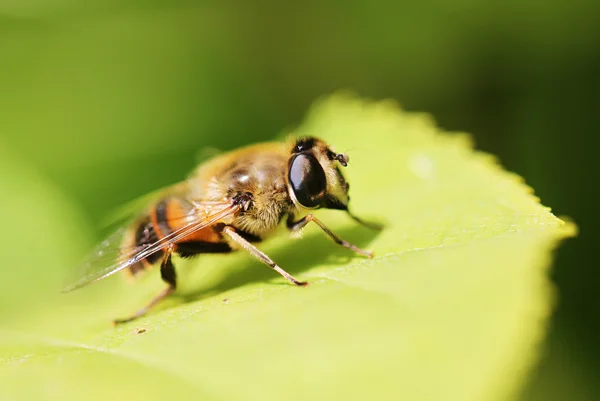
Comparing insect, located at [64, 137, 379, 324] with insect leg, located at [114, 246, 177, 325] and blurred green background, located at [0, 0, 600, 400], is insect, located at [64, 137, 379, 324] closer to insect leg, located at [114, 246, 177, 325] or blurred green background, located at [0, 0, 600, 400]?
insect leg, located at [114, 246, 177, 325]

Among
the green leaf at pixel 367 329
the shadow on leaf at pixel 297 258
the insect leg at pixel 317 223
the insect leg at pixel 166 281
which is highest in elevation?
the green leaf at pixel 367 329

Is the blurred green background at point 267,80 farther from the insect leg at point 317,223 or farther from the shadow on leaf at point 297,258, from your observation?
the insect leg at point 317,223

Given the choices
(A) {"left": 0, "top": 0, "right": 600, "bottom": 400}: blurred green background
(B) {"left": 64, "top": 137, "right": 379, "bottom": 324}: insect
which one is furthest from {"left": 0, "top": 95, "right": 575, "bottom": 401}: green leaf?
(A) {"left": 0, "top": 0, "right": 600, "bottom": 400}: blurred green background

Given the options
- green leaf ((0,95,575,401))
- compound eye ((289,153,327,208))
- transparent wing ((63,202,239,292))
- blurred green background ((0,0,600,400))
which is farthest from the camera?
blurred green background ((0,0,600,400))

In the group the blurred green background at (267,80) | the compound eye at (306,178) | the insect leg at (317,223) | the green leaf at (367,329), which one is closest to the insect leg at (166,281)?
the green leaf at (367,329)

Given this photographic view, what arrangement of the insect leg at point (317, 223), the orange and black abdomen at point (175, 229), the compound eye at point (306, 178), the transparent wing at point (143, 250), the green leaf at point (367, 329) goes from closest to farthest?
the green leaf at point (367, 329)
the insect leg at point (317, 223)
the compound eye at point (306, 178)
the transparent wing at point (143, 250)
the orange and black abdomen at point (175, 229)

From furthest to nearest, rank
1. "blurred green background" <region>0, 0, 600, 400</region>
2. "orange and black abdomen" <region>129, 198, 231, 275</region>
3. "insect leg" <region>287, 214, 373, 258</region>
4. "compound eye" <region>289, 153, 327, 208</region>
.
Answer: "blurred green background" <region>0, 0, 600, 400</region>
"orange and black abdomen" <region>129, 198, 231, 275</region>
"compound eye" <region>289, 153, 327, 208</region>
"insect leg" <region>287, 214, 373, 258</region>

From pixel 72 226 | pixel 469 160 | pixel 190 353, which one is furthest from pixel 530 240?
pixel 72 226
